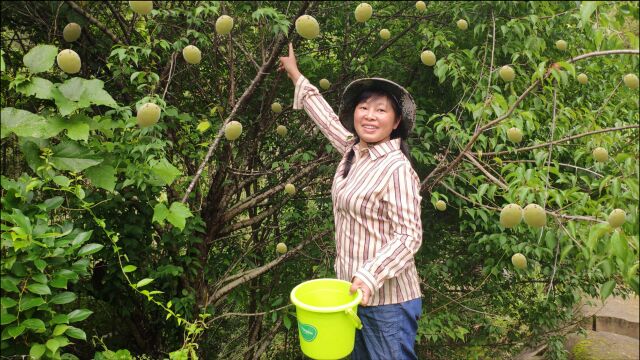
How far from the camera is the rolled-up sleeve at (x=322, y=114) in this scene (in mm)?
2271

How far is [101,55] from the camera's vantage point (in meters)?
2.51

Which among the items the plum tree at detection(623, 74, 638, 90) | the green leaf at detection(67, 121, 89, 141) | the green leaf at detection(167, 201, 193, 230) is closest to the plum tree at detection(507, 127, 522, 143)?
the plum tree at detection(623, 74, 638, 90)

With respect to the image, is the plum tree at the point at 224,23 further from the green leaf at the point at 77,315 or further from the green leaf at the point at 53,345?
the green leaf at the point at 53,345

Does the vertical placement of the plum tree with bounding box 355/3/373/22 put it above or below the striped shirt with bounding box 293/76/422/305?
above

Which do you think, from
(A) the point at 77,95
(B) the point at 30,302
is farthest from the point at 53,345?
(A) the point at 77,95

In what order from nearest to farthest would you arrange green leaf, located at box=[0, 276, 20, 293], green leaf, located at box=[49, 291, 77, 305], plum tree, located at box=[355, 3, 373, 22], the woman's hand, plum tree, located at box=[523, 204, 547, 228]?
green leaf, located at box=[0, 276, 20, 293], green leaf, located at box=[49, 291, 77, 305], plum tree, located at box=[523, 204, 547, 228], plum tree, located at box=[355, 3, 373, 22], the woman's hand

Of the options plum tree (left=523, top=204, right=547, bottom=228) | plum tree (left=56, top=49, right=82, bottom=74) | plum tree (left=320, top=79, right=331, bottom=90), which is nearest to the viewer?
plum tree (left=523, top=204, right=547, bottom=228)

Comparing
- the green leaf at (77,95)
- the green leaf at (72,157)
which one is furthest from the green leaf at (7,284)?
the green leaf at (77,95)

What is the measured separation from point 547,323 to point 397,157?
2.21 m

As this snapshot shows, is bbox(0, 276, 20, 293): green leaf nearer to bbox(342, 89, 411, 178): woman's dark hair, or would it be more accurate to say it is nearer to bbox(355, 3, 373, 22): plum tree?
bbox(342, 89, 411, 178): woman's dark hair

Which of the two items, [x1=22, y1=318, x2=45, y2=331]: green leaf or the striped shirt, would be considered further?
the striped shirt

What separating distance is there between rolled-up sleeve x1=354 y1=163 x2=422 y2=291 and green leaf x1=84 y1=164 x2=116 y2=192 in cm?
100

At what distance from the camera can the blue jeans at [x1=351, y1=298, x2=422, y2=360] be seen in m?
1.83

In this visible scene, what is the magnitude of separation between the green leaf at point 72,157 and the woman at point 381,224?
0.96 metres
